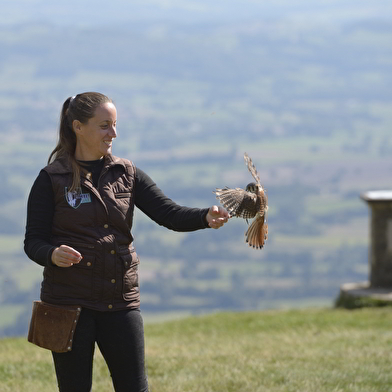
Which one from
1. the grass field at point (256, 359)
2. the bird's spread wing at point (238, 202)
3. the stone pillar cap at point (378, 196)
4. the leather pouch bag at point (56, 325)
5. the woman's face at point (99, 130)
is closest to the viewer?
the bird's spread wing at point (238, 202)

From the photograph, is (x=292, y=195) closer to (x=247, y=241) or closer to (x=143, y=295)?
(x=143, y=295)

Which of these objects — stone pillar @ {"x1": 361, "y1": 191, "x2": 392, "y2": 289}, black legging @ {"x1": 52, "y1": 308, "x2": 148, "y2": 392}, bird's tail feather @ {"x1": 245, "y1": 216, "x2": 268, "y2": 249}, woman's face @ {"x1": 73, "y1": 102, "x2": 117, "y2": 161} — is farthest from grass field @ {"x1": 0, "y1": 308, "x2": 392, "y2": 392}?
stone pillar @ {"x1": 361, "y1": 191, "x2": 392, "y2": 289}

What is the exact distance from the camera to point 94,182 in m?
4.77

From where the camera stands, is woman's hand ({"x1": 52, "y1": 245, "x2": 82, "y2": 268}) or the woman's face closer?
woman's hand ({"x1": 52, "y1": 245, "x2": 82, "y2": 268})

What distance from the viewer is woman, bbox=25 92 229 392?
4652 mm

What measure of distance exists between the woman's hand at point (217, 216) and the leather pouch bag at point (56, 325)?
894 mm

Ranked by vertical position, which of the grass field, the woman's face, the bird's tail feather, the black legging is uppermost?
the woman's face

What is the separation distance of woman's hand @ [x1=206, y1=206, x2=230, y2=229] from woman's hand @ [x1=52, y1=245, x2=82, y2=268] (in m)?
0.78

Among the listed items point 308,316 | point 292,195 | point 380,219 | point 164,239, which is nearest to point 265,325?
point 308,316

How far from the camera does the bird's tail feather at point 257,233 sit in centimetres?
462

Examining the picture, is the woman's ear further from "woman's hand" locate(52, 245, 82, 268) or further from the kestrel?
the kestrel

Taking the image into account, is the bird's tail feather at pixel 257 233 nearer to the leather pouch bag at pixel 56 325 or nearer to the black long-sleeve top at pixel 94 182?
the black long-sleeve top at pixel 94 182

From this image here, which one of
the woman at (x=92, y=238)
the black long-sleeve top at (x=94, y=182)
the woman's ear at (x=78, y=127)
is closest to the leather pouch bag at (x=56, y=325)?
the woman at (x=92, y=238)

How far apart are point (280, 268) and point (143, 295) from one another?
26462 mm
